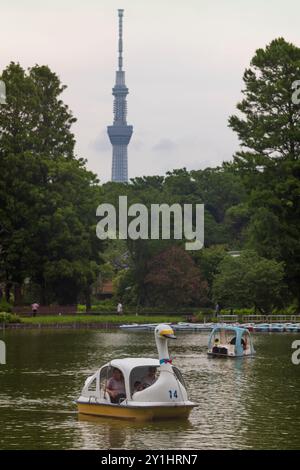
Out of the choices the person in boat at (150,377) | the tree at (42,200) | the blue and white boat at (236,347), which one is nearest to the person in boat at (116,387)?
the person in boat at (150,377)

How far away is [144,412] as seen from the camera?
105 feet

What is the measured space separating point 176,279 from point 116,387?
248ft

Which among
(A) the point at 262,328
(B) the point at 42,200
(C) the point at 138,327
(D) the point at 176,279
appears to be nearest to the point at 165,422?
(A) the point at 262,328

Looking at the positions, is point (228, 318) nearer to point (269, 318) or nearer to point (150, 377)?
point (269, 318)

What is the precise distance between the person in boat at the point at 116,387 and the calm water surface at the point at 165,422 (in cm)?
77

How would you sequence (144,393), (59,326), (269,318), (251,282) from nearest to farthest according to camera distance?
(144,393), (59,326), (269,318), (251,282)

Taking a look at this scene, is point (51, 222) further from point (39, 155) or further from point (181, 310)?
point (181, 310)

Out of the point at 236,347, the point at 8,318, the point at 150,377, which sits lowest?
the point at 150,377

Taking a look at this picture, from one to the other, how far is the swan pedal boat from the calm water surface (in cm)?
35

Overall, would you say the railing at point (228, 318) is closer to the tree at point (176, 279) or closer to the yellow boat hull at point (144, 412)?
the tree at point (176, 279)

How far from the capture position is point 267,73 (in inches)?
4055

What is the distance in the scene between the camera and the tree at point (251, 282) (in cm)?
9650

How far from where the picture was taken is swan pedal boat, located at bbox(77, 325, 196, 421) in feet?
105

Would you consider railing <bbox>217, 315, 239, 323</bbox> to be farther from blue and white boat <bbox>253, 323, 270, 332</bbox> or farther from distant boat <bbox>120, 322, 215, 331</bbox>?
blue and white boat <bbox>253, 323, 270, 332</bbox>
